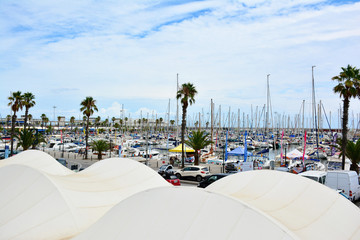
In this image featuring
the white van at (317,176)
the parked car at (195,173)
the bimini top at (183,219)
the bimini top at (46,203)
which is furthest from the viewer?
the parked car at (195,173)

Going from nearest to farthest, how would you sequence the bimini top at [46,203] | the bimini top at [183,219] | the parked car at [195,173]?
1. the bimini top at [183,219]
2. the bimini top at [46,203]
3. the parked car at [195,173]

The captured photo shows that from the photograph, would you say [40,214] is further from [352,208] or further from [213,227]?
[352,208]

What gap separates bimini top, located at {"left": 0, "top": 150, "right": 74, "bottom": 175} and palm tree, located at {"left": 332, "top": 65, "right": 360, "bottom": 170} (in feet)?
85.4

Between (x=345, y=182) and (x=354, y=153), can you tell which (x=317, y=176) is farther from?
(x=354, y=153)

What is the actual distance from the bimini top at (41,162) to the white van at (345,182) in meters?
17.9

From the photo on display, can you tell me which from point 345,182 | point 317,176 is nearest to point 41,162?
point 317,176

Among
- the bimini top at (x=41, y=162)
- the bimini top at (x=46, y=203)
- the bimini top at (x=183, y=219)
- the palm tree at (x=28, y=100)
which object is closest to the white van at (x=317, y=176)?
the bimini top at (x=46, y=203)

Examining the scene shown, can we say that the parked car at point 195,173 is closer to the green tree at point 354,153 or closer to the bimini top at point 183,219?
the green tree at point 354,153

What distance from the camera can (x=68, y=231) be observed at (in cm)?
809

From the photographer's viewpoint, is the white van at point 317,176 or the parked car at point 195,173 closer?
the white van at point 317,176

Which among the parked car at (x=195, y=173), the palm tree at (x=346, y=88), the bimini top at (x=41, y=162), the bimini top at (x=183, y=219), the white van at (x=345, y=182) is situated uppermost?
the palm tree at (x=346, y=88)

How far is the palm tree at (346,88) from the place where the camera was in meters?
28.6

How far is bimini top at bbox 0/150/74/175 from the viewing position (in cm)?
1836

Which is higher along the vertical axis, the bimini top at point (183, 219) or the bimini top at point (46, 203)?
the bimini top at point (183, 219)
